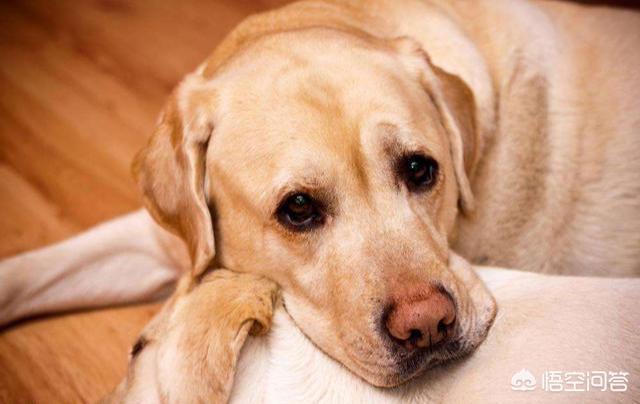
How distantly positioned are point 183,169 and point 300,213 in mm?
425

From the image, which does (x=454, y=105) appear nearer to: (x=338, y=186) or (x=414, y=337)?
(x=338, y=186)

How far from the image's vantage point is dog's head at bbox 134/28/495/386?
1.61 metres

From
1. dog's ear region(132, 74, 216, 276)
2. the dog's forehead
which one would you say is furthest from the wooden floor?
the dog's forehead

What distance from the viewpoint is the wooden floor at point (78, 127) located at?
7.89 feet

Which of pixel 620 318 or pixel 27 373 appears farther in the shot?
pixel 27 373

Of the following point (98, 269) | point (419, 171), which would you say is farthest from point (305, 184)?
point (98, 269)

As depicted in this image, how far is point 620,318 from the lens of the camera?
1526 mm

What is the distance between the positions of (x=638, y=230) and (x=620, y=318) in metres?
1.02

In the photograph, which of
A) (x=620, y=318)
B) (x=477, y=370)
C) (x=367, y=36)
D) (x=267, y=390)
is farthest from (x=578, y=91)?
(x=267, y=390)

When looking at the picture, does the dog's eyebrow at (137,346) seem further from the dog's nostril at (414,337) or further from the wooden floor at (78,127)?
the wooden floor at (78,127)

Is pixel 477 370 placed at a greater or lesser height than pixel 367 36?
lesser

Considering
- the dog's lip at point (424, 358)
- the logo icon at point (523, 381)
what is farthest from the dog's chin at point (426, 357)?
the logo icon at point (523, 381)

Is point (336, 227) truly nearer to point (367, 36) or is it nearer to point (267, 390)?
point (267, 390)

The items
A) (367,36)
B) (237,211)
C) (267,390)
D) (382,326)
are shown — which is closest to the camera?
(267,390)
